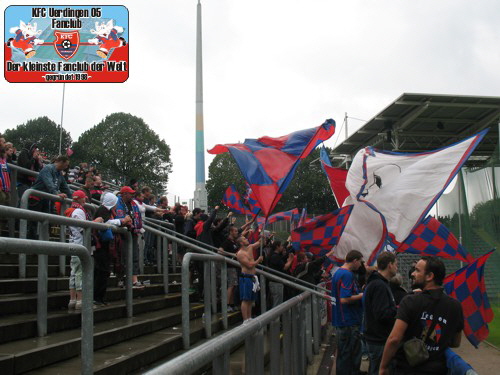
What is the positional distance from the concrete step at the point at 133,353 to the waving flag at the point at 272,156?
3607 millimetres

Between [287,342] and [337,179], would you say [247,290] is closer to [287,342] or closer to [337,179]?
[287,342]

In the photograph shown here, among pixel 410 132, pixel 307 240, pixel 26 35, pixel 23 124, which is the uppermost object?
pixel 23 124

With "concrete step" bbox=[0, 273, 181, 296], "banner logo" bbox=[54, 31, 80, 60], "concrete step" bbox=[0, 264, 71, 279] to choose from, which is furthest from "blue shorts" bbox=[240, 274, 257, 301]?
"banner logo" bbox=[54, 31, 80, 60]

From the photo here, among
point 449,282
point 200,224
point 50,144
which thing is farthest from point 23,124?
point 449,282

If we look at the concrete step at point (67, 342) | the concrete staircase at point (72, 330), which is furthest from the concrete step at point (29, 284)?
the concrete step at point (67, 342)

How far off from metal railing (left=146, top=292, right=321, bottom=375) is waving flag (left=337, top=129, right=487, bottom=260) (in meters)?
2.69

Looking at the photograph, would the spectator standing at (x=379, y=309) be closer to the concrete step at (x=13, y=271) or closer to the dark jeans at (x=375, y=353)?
the dark jeans at (x=375, y=353)

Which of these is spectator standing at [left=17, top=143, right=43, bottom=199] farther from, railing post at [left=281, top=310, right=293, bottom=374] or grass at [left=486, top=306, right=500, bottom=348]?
grass at [left=486, top=306, right=500, bottom=348]

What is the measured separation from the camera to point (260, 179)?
11109 mm

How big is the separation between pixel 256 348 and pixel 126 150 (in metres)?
70.0

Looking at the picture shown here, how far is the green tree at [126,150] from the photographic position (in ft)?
234

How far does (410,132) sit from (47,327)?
2183cm

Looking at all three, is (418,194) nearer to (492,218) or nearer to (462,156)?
(462,156)

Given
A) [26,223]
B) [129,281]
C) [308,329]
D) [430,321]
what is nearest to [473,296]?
[308,329]
